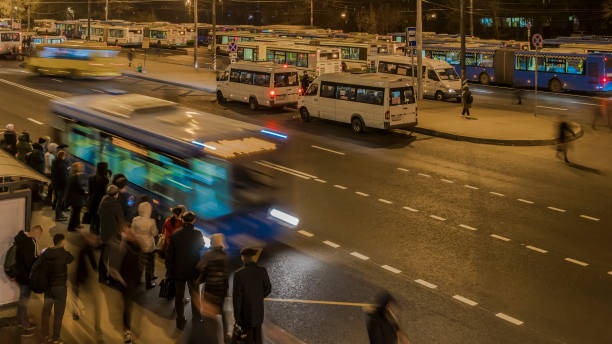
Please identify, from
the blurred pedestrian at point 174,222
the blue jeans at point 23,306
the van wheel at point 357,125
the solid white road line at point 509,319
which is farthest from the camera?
the van wheel at point 357,125

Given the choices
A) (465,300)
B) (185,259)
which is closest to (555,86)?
(465,300)

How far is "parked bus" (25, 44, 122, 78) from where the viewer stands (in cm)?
4306

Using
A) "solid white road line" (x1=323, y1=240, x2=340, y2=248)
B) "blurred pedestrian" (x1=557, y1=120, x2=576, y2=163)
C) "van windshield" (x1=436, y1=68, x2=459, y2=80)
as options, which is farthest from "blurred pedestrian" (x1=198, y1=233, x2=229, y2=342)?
"van windshield" (x1=436, y1=68, x2=459, y2=80)

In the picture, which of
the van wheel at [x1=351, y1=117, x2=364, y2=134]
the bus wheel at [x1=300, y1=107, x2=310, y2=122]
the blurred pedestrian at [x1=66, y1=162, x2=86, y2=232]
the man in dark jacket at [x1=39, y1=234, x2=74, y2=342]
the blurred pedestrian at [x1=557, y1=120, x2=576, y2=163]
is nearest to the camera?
the man in dark jacket at [x1=39, y1=234, x2=74, y2=342]

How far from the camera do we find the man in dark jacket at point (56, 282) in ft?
28.5

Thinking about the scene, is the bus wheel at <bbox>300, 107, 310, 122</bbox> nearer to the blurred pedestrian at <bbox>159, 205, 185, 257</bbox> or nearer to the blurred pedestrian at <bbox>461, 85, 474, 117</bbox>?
the blurred pedestrian at <bbox>461, 85, 474, 117</bbox>

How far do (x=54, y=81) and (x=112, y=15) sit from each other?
88247 mm

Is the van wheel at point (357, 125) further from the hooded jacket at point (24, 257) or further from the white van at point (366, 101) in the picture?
the hooded jacket at point (24, 257)

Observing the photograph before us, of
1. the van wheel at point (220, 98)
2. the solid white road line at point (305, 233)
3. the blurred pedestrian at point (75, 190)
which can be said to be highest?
the van wheel at point (220, 98)

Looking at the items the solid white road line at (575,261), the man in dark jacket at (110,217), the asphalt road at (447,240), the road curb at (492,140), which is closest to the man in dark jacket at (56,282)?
the man in dark jacket at (110,217)

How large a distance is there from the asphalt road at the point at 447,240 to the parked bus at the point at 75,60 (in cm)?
1931

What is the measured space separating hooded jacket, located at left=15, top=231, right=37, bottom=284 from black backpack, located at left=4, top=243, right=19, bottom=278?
0.19 ft

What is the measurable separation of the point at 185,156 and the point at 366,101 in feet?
46.8

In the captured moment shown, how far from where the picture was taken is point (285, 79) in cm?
3189
